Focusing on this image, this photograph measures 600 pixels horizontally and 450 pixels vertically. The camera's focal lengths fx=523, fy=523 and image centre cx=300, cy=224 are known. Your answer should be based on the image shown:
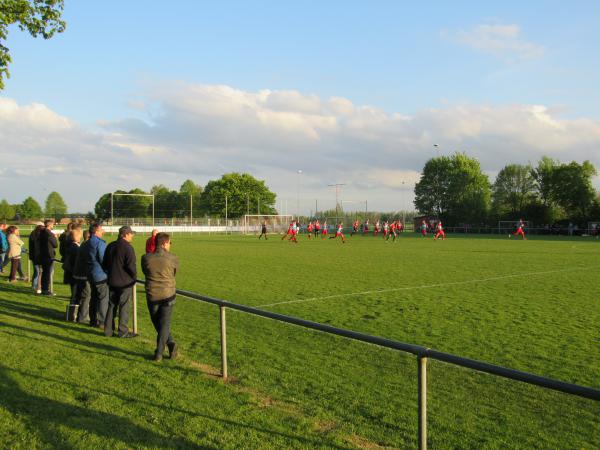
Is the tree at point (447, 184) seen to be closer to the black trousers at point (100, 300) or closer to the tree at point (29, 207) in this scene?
the black trousers at point (100, 300)

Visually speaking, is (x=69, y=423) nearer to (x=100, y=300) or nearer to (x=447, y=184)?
(x=100, y=300)

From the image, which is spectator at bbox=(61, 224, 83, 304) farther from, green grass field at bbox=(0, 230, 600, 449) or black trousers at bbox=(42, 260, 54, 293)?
black trousers at bbox=(42, 260, 54, 293)

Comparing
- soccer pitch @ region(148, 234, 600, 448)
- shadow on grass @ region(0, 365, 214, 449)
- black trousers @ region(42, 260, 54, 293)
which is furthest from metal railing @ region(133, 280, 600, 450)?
black trousers @ region(42, 260, 54, 293)

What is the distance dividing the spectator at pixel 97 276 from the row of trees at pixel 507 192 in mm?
67126

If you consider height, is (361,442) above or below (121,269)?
below

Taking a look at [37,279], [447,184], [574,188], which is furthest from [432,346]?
[447,184]

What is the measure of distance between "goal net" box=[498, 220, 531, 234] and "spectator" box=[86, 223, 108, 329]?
65883mm

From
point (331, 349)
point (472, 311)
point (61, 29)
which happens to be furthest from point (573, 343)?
point (61, 29)

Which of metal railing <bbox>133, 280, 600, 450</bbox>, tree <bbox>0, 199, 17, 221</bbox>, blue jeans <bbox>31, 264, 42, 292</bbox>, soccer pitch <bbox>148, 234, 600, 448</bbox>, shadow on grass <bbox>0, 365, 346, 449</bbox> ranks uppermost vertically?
tree <bbox>0, 199, 17, 221</bbox>

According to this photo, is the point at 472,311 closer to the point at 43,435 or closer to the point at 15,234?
the point at 43,435

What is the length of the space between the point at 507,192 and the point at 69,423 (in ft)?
288

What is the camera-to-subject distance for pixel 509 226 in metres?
69.1

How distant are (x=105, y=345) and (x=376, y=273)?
12.0 meters

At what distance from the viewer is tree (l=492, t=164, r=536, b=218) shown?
80300 millimetres
